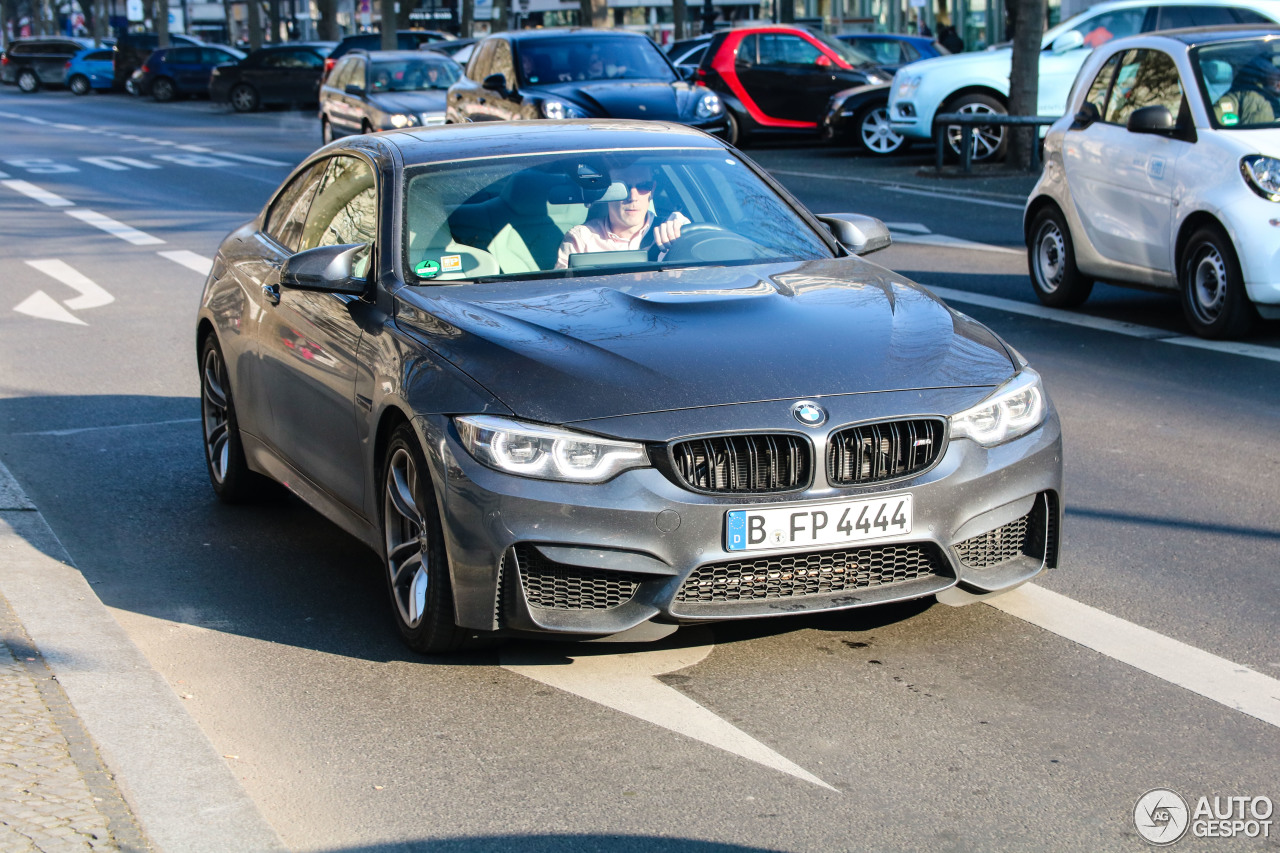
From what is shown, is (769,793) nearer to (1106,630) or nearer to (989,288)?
(1106,630)

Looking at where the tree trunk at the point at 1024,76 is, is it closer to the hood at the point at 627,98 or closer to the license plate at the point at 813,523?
the hood at the point at 627,98

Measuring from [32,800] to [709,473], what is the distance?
181 cm

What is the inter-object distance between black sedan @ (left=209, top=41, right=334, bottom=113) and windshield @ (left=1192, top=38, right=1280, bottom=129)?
38.1 metres

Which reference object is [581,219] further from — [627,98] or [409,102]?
[409,102]

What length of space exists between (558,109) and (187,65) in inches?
1410

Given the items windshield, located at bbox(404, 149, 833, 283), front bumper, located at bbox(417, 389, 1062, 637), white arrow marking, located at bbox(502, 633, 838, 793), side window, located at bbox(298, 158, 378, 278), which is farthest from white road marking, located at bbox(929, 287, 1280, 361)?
white arrow marking, located at bbox(502, 633, 838, 793)

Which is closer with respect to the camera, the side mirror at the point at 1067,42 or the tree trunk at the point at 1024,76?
the tree trunk at the point at 1024,76

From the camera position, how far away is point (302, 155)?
28.0m

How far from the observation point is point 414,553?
5.01m

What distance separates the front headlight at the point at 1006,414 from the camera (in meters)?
4.75

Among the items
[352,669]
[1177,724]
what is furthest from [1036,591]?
[352,669]

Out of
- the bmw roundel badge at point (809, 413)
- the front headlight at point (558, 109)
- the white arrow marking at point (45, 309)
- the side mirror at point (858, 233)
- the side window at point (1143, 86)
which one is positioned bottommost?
the white arrow marking at point (45, 309)

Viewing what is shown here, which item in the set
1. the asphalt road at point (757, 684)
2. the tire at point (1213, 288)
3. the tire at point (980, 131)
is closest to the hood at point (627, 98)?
the tire at point (980, 131)

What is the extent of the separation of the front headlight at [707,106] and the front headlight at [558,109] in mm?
1468
